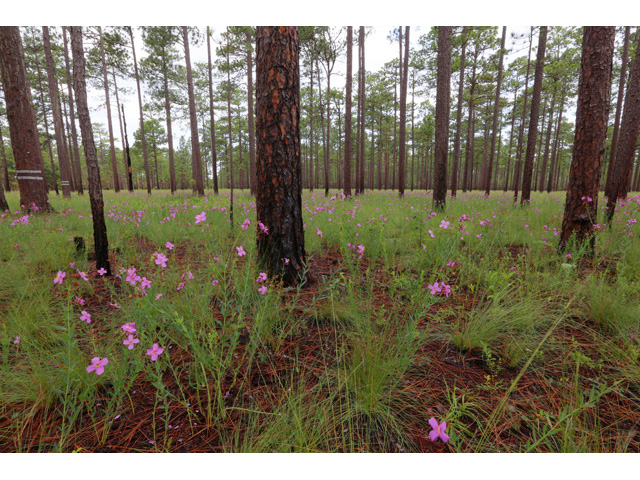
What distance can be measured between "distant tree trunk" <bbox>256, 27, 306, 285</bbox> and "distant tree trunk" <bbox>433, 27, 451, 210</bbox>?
5.61 m

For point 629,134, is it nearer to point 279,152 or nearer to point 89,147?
point 279,152

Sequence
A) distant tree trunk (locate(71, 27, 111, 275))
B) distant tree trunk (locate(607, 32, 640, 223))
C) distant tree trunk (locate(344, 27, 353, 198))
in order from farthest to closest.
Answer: distant tree trunk (locate(344, 27, 353, 198)) < distant tree trunk (locate(607, 32, 640, 223)) < distant tree trunk (locate(71, 27, 111, 275))

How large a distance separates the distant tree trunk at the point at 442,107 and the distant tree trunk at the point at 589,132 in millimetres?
3575

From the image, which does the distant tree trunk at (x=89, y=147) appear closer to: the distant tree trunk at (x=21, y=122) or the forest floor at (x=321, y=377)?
the forest floor at (x=321, y=377)

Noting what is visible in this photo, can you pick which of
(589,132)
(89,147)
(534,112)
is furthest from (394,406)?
(534,112)

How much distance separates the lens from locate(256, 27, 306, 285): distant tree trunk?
220cm

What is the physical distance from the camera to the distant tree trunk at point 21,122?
17.3ft

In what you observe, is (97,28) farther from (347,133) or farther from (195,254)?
(195,254)

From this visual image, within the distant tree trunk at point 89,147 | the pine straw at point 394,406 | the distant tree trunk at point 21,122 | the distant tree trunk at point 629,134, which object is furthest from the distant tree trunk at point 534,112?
the distant tree trunk at point 21,122

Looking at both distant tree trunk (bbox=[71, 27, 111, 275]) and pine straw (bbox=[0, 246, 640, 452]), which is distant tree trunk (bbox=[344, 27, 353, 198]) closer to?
distant tree trunk (bbox=[71, 27, 111, 275])

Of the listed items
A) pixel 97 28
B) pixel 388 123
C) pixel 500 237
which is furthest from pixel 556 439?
pixel 388 123

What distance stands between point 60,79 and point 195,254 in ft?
69.5

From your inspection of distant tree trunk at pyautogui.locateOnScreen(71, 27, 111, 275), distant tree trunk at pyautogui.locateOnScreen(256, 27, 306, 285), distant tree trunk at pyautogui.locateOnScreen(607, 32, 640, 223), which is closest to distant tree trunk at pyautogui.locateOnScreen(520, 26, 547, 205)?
distant tree trunk at pyautogui.locateOnScreen(607, 32, 640, 223)

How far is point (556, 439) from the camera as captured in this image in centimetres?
112
